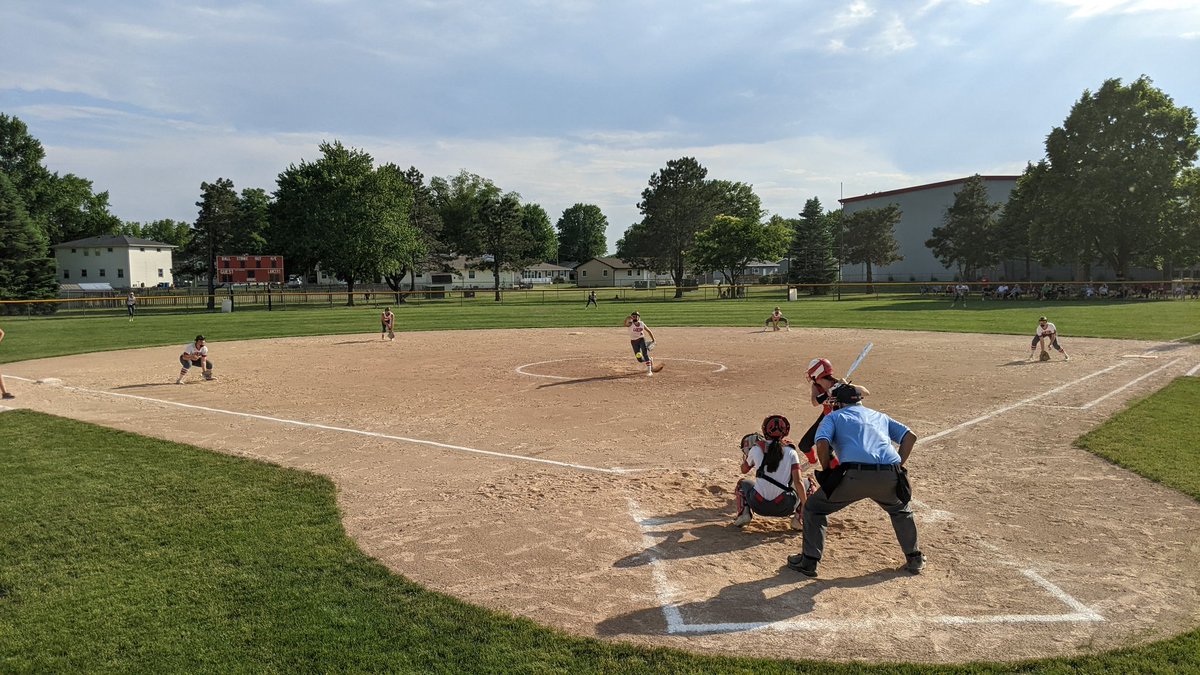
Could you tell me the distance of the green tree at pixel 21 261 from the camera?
60.4m

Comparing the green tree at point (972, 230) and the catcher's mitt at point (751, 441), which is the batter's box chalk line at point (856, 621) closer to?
the catcher's mitt at point (751, 441)

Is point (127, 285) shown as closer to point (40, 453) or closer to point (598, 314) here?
point (598, 314)

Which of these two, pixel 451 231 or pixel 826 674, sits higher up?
pixel 451 231

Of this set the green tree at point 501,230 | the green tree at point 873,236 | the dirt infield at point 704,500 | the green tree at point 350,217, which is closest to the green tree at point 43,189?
the green tree at point 350,217

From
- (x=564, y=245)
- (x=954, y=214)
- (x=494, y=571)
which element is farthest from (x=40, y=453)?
(x=564, y=245)

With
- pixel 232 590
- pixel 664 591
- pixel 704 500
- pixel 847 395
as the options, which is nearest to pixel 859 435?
pixel 847 395

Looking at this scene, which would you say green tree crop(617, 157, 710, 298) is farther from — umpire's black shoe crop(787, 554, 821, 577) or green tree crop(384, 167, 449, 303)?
umpire's black shoe crop(787, 554, 821, 577)

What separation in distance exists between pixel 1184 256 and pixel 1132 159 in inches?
389

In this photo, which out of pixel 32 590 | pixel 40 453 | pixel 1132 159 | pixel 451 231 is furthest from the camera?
pixel 451 231

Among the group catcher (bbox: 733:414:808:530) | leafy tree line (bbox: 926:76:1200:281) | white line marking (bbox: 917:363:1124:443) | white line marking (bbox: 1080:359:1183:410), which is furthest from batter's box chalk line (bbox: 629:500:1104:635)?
leafy tree line (bbox: 926:76:1200:281)

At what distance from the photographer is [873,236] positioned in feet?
308

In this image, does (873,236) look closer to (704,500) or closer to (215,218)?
(215,218)

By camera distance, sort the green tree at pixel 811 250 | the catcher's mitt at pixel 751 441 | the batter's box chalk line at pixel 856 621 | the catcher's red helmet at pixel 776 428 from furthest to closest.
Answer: the green tree at pixel 811 250, the catcher's mitt at pixel 751 441, the catcher's red helmet at pixel 776 428, the batter's box chalk line at pixel 856 621

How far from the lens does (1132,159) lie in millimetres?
59344
